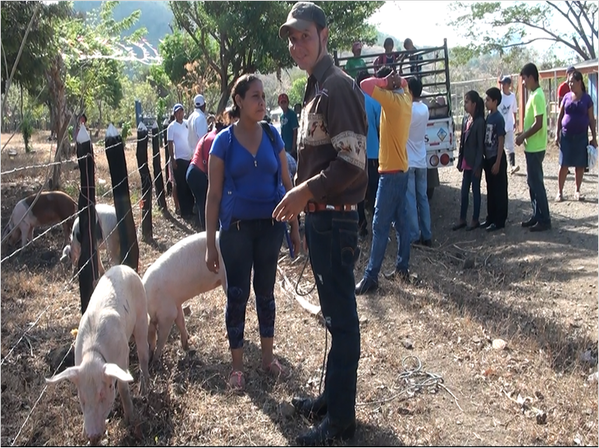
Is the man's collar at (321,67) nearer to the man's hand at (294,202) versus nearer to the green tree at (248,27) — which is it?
the man's hand at (294,202)

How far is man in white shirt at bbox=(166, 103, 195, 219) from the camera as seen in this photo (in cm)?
988

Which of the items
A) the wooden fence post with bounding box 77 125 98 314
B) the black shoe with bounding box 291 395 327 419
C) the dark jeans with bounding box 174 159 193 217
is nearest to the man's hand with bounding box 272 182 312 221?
the black shoe with bounding box 291 395 327 419

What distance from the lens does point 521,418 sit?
364 cm

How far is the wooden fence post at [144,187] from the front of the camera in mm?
8570

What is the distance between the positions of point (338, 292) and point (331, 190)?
0.57 metres

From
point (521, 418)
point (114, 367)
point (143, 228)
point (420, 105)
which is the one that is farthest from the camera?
point (143, 228)

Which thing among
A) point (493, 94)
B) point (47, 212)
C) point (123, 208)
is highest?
point (493, 94)

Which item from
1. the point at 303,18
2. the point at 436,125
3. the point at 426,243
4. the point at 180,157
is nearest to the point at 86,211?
the point at 303,18

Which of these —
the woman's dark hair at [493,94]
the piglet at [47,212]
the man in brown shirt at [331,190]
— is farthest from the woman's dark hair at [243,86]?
the woman's dark hair at [493,94]

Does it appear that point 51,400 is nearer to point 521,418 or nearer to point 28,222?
point 521,418

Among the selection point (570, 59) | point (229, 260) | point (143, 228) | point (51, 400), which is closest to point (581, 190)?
point (143, 228)

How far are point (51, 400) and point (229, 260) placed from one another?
1424 millimetres

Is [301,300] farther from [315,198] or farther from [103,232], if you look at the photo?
[315,198]

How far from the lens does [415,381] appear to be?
4.18 m
